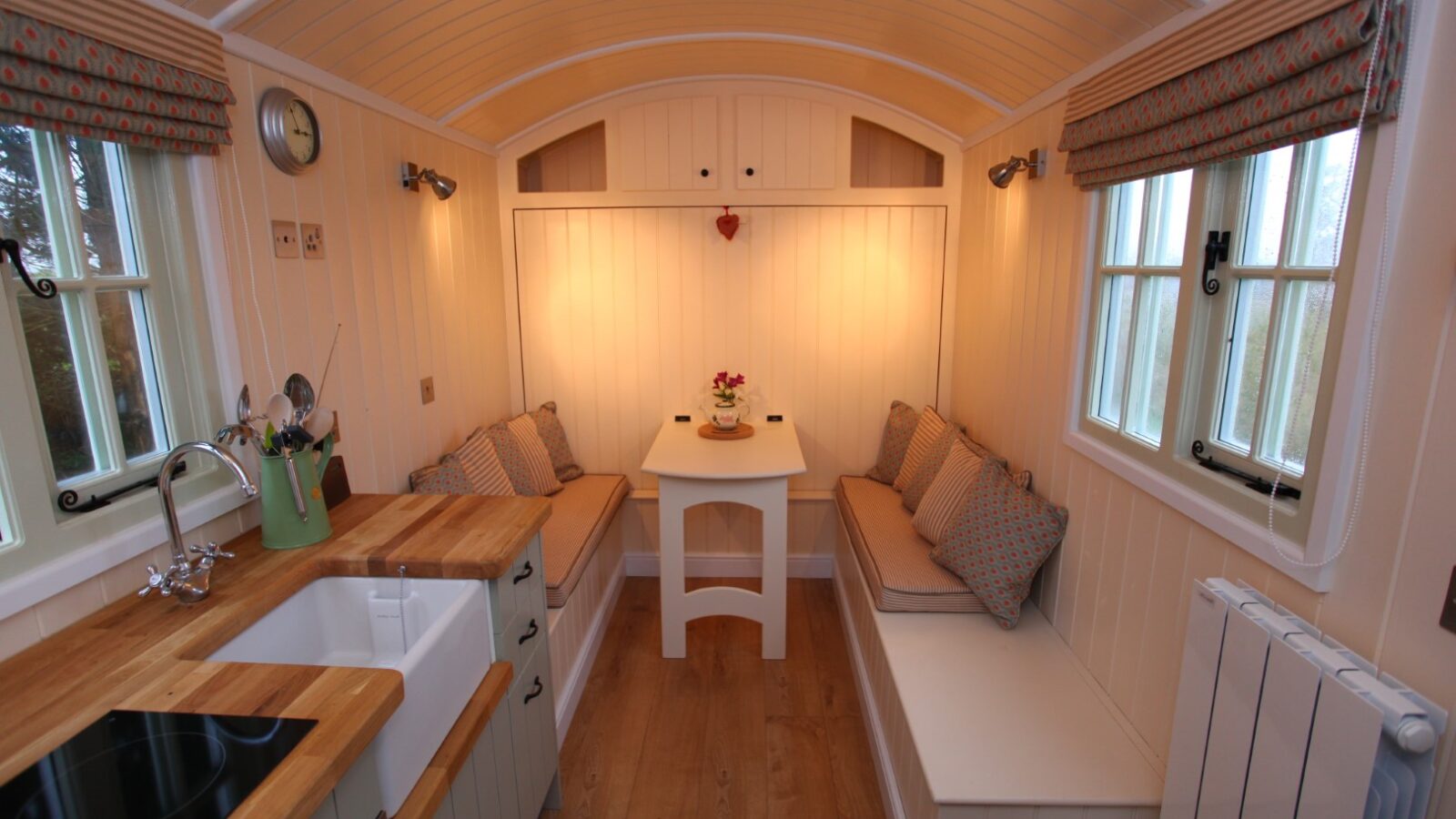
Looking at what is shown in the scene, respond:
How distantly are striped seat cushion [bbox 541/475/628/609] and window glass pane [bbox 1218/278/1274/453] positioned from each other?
6.22 ft

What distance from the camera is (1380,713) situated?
3.35 feet

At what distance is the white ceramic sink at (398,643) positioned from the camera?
124 centimetres

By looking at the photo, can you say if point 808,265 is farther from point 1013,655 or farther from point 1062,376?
point 1013,655

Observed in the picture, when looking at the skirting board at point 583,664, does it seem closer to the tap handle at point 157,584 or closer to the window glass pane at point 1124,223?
the tap handle at point 157,584

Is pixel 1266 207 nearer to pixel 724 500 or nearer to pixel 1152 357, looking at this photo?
pixel 1152 357

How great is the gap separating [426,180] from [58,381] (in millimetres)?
1442

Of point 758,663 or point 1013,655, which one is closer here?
point 1013,655

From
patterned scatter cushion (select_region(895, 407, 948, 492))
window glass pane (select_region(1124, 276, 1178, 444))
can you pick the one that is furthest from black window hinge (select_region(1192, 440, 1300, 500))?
patterned scatter cushion (select_region(895, 407, 948, 492))

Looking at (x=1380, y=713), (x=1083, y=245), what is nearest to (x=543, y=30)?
(x=1083, y=245)

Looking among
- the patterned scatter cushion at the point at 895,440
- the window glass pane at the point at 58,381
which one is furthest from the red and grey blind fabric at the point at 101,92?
the patterned scatter cushion at the point at 895,440

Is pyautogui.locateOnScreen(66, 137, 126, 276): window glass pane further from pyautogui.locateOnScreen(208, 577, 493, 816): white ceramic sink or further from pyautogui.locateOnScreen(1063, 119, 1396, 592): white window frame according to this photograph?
pyautogui.locateOnScreen(1063, 119, 1396, 592): white window frame

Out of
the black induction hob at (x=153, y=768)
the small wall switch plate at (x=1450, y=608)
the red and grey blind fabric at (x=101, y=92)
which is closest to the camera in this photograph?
the black induction hob at (x=153, y=768)

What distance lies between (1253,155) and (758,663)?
240 centimetres

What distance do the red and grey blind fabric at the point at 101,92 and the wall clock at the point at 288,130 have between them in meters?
0.19
